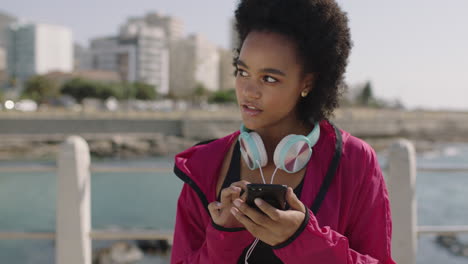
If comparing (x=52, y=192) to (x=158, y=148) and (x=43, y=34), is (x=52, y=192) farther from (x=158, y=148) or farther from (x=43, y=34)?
(x=43, y=34)

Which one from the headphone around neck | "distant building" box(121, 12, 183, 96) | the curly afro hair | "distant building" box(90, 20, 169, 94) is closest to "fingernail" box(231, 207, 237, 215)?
the headphone around neck

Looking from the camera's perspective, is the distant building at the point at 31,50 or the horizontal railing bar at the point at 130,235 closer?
the horizontal railing bar at the point at 130,235

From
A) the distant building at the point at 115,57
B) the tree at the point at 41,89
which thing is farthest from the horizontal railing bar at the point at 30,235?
the distant building at the point at 115,57

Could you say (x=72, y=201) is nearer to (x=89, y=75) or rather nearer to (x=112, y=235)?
(x=112, y=235)

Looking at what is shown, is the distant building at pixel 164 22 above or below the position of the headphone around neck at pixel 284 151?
above

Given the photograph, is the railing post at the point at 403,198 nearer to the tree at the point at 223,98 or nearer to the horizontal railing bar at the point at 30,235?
the horizontal railing bar at the point at 30,235

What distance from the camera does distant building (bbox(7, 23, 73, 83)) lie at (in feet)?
368

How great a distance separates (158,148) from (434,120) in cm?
3203

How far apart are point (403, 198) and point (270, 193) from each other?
6.89 ft

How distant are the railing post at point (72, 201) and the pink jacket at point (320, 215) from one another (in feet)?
5.56

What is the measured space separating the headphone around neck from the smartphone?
0.71ft

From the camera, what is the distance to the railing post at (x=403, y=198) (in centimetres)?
278

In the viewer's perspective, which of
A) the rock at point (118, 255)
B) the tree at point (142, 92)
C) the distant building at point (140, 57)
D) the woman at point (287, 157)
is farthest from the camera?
the distant building at point (140, 57)

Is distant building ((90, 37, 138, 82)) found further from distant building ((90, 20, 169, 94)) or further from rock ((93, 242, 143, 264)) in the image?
rock ((93, 242, 143, 264))
